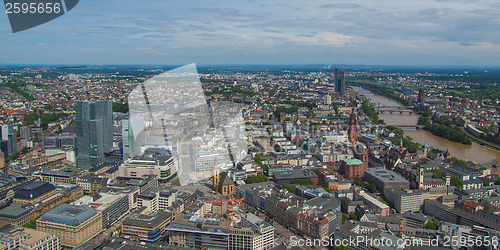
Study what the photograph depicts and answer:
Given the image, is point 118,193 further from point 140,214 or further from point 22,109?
point 22,109

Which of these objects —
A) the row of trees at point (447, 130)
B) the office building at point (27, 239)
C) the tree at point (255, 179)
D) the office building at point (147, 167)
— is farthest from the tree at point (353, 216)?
the row of trees at point (447, 130)

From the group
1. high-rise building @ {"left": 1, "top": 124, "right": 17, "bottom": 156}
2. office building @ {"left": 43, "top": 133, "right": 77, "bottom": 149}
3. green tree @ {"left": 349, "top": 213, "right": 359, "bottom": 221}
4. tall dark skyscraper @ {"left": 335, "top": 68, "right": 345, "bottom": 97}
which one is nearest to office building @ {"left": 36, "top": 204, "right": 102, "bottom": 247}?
green tree @ {"left": 349, "top": 213, "right": 359, "bottom": 221}

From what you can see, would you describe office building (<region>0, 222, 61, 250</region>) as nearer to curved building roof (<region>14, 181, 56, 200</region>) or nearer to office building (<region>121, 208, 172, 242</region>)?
office building (<region>121, 208, 172, 242</region>)

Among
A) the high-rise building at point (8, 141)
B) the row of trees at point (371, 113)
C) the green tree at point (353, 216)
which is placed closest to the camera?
the green tree at point (353, 216)

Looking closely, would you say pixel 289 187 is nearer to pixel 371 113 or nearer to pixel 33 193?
pixel 33 193

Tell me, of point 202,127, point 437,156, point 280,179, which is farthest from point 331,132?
point 280,179

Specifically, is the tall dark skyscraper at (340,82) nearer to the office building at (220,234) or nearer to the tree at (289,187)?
the tree at (289,187)
